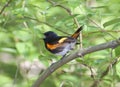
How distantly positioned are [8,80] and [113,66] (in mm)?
1201

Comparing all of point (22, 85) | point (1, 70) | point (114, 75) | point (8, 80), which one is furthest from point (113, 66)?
point (1, 70)

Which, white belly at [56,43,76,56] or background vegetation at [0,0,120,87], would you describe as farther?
white belly at [56,43,76,56]

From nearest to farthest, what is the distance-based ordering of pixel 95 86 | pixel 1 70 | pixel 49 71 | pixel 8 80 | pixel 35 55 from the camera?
pixel 49 71 < pixel 95 86 < pixel 35 55 < pixel 8 80 < pixel 1 70

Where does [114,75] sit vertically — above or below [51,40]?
below

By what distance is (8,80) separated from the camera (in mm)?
2695

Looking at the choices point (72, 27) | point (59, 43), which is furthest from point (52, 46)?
point (72, 27)

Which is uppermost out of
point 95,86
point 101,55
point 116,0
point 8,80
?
point 116,0

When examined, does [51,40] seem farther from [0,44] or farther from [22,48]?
[0,44]

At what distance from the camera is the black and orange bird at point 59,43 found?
1665 millimetres

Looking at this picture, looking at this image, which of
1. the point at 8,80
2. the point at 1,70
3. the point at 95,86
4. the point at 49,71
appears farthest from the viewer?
the point at 1,70

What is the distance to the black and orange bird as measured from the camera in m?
1.67

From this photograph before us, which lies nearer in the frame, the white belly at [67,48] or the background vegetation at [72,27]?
the background vegetation at [72,27]

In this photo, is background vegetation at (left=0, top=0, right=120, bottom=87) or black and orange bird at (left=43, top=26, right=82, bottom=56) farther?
black and orange bird at (left=43, top=26, right=82, bottom=56)

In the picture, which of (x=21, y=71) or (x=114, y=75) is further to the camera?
(x=21, y=71)
